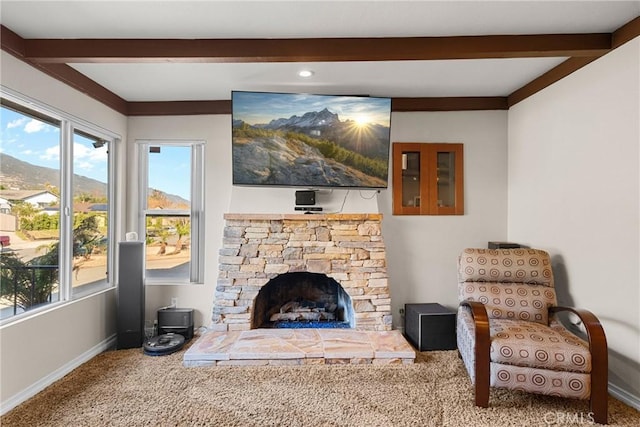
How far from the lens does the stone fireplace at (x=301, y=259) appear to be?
3195mm

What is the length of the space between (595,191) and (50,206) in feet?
13.5

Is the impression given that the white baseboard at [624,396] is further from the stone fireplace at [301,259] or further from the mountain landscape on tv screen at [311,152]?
the mountain landscape on tv screen at [311,152]

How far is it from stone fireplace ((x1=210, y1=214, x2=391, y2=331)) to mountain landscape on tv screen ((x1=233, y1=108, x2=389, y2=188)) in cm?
36

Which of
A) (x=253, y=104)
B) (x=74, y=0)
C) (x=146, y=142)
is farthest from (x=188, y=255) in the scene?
(x=74, y=0)

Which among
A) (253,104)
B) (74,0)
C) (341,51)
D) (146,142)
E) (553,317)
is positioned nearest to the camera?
(74,0)

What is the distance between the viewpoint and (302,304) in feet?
11.9

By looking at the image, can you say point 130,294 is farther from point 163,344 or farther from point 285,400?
point 285,400

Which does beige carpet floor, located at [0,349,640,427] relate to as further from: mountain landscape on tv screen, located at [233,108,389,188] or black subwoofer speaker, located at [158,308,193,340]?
mountain landscape on tv screen, located at [233,108,389,188]

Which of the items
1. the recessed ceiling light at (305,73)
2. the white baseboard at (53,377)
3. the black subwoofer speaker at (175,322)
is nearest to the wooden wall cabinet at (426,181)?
the recessed ceiling light at (305,73)

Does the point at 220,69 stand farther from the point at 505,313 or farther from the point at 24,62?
the point at 505,313

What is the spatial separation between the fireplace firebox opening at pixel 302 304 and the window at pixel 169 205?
0.87 m

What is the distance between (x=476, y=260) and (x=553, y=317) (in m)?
0.67

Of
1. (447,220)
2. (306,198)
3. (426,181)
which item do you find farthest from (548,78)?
(306,198)

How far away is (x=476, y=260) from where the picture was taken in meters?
2.82
